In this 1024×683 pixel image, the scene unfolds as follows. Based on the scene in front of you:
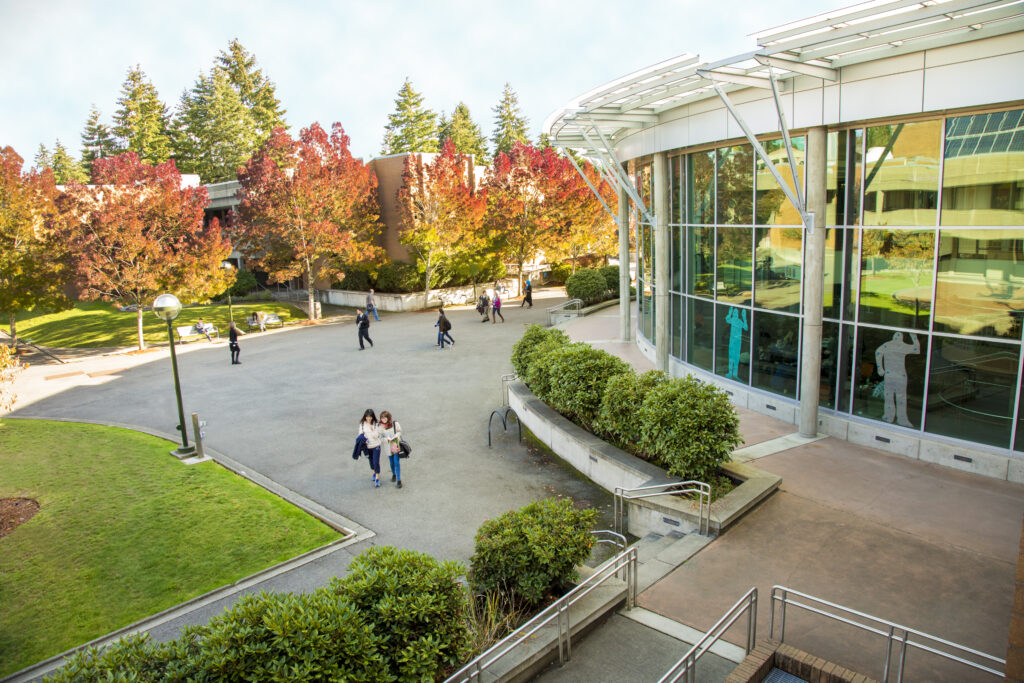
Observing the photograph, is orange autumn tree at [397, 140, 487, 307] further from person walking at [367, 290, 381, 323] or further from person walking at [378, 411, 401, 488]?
person walking at [378, 411, 401, 488]

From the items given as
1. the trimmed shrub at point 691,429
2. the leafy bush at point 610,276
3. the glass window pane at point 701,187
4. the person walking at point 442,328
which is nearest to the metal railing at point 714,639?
the trimmed shrub at point 691,429

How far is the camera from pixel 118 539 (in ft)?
32.7

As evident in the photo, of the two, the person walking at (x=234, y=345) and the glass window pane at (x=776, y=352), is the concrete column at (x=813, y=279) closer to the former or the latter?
the glass window pane at (x=776, y=352)

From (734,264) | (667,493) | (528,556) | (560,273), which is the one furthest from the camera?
(560,273)

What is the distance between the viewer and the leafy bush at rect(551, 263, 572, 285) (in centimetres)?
4375

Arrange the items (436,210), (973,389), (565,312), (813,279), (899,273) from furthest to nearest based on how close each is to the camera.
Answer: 1. (436,210)
2. (565,312)
3. (813,279)
4. (899,273)
5. (973,389)

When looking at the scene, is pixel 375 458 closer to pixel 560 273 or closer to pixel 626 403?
pixel 626 403

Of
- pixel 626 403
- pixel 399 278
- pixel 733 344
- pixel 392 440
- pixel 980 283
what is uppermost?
pixel 980 283

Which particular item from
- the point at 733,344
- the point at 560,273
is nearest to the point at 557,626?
the point at 733,344

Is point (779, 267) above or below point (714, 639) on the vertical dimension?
above

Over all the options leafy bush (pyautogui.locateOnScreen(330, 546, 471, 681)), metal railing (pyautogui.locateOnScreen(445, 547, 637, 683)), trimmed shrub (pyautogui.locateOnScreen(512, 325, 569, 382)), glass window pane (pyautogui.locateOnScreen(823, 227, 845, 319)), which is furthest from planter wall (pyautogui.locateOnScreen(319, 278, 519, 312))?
leafy bush (pyautogui.locateOnScreen(330, 546, 471, 681))

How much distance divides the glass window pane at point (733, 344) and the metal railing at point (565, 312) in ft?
46.4

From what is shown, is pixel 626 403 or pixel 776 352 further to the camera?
pixel 776 352

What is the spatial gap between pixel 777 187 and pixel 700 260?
2927 millimetres
